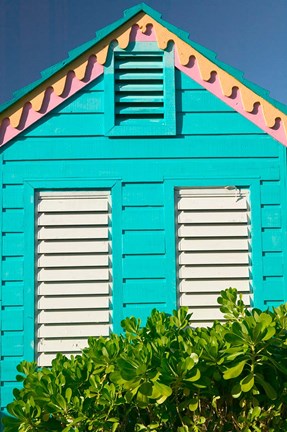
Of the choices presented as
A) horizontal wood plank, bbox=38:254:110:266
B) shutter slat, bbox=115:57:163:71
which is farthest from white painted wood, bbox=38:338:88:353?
shutter slat, bbox=115:57:163:71

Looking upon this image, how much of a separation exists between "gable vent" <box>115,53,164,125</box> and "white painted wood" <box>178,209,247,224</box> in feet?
2.93

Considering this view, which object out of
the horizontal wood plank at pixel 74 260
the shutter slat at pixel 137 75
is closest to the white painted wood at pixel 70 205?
the horizontal wood plank at pixel 74 260

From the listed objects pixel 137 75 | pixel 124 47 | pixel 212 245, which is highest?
pixel 124 47

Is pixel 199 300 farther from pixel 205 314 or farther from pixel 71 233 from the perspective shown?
pixel 71 233

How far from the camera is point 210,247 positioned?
5.49m

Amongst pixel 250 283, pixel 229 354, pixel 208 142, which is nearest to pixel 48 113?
pixel 208 142

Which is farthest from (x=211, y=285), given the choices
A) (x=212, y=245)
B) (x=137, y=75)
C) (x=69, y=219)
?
(x=137, y=75)

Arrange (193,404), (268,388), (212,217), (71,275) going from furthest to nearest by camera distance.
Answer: (212,217) < (71,275) < (193,404) < (268,388)

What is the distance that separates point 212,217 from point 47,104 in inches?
69.3

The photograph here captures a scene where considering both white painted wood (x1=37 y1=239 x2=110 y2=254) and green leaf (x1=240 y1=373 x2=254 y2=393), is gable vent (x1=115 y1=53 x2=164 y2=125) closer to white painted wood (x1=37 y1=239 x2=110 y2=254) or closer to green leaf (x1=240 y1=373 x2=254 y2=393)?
white painted wood (x1=37 y1=239 x2=110 y2=254)

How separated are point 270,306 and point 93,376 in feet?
6.20

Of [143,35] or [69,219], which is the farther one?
[143,35]

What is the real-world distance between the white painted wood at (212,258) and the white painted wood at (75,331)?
0.89 m

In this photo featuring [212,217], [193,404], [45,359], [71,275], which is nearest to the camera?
[193,404]
